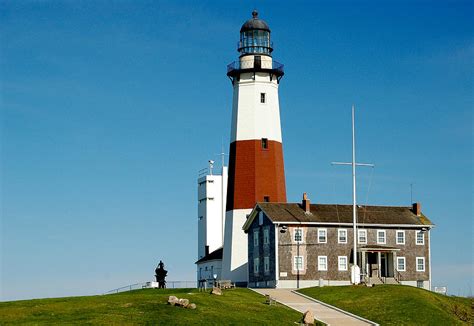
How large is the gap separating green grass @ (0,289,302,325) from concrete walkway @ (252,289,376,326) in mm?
1642

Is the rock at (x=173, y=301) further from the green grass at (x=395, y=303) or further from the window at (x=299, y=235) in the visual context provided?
the window at (x=299, y=235)

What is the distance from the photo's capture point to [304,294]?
233 feet

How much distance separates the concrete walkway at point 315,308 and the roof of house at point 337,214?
287 inches

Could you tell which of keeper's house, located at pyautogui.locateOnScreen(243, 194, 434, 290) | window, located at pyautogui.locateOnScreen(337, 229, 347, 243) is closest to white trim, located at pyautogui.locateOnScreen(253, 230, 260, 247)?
keeper's house, located at pyautogui.locateOnScreen(243, 194, 434, 290)

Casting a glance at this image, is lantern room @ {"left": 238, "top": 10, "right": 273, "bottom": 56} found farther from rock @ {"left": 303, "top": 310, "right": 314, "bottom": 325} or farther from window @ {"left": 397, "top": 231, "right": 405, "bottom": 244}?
rock @ {"left": 303, "top": 310, "right": 314, "bottom": 325}

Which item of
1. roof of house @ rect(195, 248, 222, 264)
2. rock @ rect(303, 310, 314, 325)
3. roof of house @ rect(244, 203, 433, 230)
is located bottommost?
rock @ rect(303, 310, 314, 325)

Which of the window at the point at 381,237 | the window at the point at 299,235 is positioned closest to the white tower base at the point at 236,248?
the window at the point at 299,235

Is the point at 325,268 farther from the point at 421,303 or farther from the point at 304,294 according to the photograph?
the point at 421,303

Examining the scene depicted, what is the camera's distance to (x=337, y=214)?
81.4m

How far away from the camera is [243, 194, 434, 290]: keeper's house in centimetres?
7850

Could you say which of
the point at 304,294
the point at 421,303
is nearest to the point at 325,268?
the point at 304,294

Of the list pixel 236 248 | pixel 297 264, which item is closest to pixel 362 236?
pixel 297 264

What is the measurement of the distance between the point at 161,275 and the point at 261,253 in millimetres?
10404

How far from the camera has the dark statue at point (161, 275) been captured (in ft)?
281
